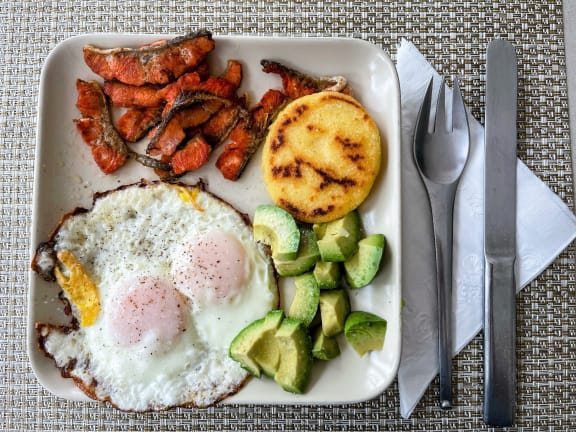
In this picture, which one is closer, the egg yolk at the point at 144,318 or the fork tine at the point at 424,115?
the egg yolk at the point at 144,318

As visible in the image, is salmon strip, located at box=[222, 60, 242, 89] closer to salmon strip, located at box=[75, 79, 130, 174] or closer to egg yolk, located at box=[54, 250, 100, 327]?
salmon strip, located at box=[75, 79, 130, 174]

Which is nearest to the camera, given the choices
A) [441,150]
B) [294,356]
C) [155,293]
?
[294,356]

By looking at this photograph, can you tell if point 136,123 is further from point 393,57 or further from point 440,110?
point 440,110

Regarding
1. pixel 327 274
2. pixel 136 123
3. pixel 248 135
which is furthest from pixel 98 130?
pixel 327 274

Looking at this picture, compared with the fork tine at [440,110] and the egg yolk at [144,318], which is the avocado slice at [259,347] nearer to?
the egg yolk at [144,318]

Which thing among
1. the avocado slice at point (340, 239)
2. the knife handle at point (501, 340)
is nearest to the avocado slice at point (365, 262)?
the avocado slice at point (340, 239)

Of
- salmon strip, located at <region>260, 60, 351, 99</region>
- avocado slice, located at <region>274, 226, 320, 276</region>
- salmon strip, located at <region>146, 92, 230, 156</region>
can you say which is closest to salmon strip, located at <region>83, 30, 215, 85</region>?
salmon strip, located at <region>146, 92, 230, 156</region>
